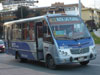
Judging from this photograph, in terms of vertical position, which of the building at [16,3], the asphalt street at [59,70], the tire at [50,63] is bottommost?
the asphalt street at [59,70]

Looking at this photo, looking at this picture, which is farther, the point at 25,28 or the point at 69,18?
the point at 25,28

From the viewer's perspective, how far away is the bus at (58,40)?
10.7m

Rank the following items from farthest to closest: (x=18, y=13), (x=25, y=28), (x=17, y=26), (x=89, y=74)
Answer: (x=18, y=13) < (x=17, y=26) < (x=25, y=28) < (x=89, y=74)

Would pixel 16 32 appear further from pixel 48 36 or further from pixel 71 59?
pixel 71 59

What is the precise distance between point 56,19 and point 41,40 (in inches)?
56.1

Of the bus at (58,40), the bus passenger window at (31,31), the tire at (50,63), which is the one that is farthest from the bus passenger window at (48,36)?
the bus passenger window at (31,31)

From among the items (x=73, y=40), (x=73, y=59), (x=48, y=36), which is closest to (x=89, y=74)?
(x=73, y=59)

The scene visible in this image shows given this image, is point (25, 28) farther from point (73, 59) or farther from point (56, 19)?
point (73, 59)

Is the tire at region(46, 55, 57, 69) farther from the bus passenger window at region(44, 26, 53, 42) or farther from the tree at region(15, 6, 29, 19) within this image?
the tree at region(15, 6, 29, 19)

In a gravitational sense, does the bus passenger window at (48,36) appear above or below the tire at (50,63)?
above

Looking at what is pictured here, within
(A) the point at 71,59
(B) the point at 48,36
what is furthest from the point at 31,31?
(A) the point at 71,59

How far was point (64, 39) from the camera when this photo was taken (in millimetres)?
10977

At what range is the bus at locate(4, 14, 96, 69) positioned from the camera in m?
10.7

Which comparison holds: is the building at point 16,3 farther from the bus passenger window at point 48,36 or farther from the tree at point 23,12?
the bus passenger window at point 48,36
